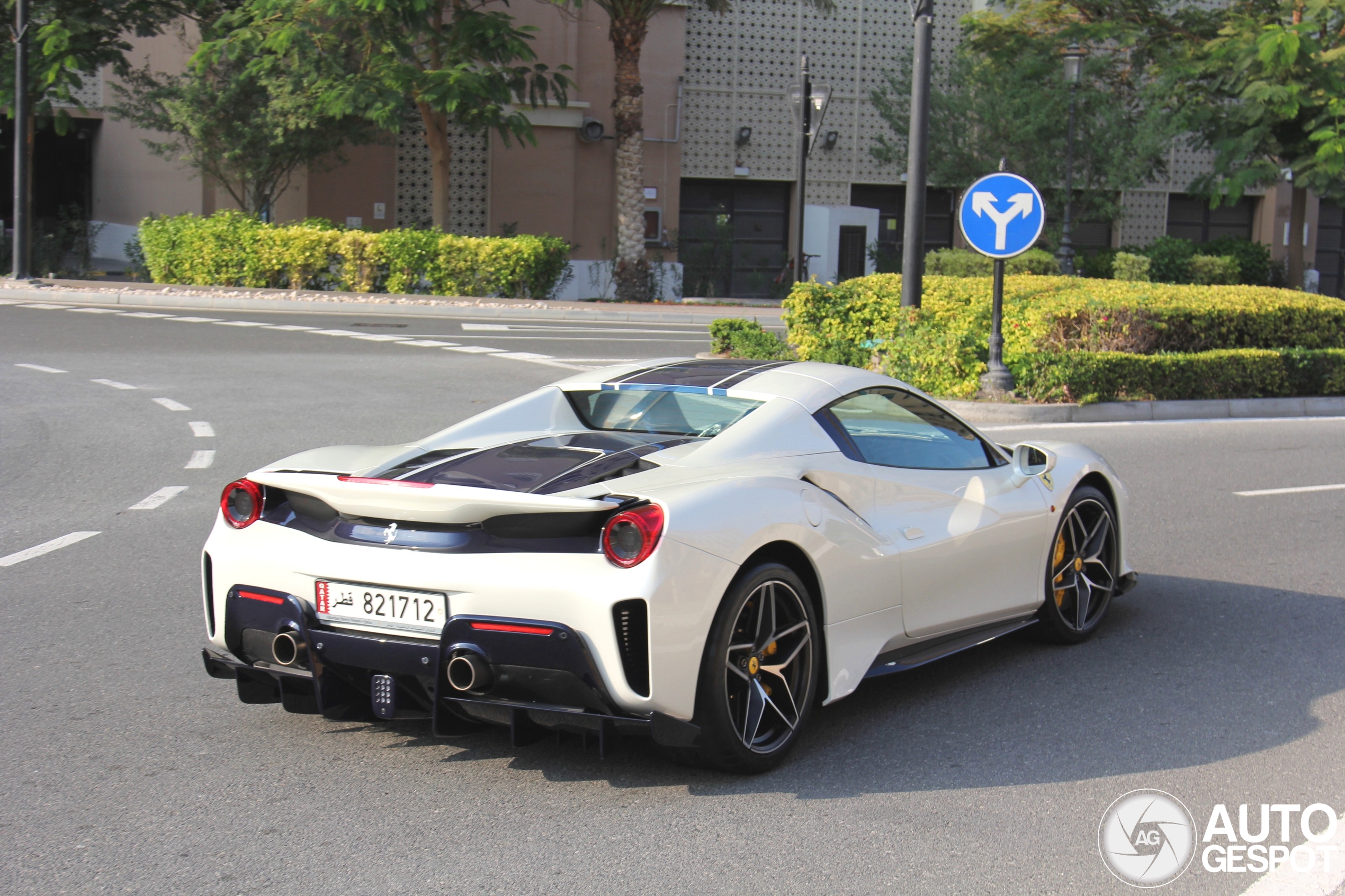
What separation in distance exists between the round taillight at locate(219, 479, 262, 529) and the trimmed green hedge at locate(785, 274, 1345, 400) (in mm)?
9805

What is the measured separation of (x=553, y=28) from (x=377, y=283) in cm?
1087

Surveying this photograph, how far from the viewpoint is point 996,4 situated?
36.2 meters

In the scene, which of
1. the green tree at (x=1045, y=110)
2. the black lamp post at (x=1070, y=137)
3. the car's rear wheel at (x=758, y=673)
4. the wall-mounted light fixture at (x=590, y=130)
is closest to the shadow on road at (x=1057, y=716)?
the car's rear wheel at (x=758, y=673)

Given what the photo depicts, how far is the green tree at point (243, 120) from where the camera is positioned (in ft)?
87.2

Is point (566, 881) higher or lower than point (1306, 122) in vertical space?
lower

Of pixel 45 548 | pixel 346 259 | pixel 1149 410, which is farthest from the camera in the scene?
pixel 346 259

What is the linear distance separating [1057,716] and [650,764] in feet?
5.12

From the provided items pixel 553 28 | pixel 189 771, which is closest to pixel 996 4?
pixel 553 28

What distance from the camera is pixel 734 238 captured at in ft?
123

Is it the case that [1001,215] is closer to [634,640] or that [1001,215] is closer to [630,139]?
[634,640]

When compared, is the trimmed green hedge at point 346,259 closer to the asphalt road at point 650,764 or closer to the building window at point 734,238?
→ the building window at point 734,238

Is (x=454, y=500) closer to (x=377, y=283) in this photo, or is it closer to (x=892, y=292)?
(x=892, y=292)

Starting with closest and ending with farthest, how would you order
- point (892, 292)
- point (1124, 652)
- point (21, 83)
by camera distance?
point (1124, 652) → point (892, 292) → point (21, 83)

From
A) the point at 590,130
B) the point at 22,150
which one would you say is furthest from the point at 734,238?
the point at 22,150
